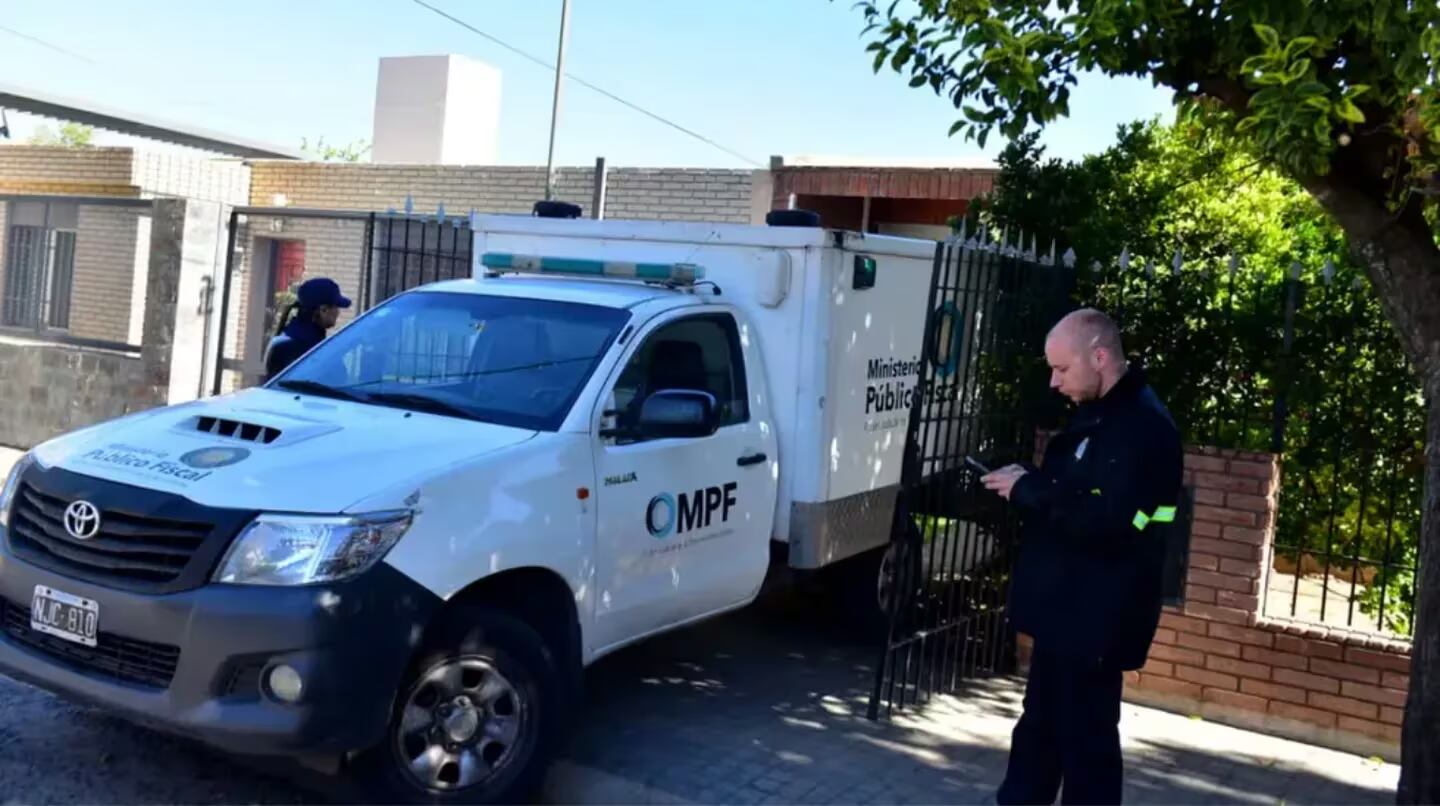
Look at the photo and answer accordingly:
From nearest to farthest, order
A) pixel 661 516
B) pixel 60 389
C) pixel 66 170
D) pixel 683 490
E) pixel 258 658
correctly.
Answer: pixel 258 658 → pixel 661 516 → pixel 683 490 → pixel 60 389 → pixel 66 170

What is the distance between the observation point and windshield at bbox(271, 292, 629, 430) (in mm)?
5129

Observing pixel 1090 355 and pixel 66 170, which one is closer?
pixel 1090 355

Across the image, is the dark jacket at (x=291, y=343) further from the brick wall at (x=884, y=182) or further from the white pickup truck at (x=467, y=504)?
the brick wall at (x=884, y=182)

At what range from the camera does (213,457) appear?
4441 millimetres

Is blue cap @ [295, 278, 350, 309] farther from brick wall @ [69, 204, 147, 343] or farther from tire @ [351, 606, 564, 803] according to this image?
brick wall @ [69, 204, 147, 343]

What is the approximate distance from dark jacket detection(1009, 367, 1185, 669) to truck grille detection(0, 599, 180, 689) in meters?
2.81

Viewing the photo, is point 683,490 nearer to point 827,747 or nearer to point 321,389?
point 827,747

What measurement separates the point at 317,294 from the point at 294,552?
3.41m

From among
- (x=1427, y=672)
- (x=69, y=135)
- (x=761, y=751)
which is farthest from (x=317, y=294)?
(x=69, y=135)

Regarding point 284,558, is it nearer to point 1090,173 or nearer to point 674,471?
point 674,471

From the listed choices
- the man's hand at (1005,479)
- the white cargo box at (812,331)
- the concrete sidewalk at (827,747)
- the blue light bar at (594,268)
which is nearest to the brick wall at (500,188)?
the white cargo box at (812,331)

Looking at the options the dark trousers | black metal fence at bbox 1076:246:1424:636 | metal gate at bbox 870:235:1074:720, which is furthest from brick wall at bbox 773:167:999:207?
the dark trousers

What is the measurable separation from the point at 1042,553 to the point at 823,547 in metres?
1.80

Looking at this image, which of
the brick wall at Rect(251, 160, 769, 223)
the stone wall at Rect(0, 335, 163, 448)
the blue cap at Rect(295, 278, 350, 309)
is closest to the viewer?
the blue cap at Rect(295, 278, 350, 309)
